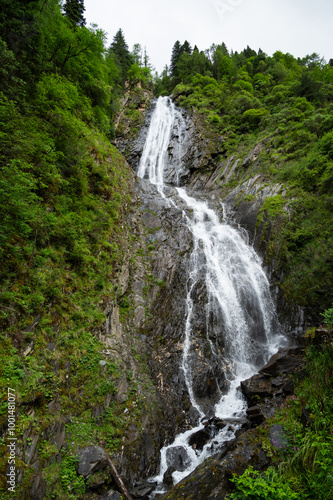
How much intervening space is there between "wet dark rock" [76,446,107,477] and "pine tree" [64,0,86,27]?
2401 centimetres

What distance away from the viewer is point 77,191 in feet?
32.9

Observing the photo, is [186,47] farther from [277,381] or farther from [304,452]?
[304,452]

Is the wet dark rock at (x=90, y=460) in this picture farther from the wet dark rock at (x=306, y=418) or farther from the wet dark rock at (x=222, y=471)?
the wet dark rock at (x=306, y=418)

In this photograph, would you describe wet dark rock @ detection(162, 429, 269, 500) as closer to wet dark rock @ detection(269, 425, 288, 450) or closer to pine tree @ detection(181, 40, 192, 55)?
wet dark rock @ detection(269, 425, 288, 450)


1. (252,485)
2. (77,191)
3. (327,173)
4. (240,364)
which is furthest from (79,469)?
(327,173)

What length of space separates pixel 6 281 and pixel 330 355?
738 cm

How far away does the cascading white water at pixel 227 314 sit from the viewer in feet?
26.9

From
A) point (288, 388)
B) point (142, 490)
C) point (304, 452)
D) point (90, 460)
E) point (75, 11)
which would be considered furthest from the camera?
point (75, 11)

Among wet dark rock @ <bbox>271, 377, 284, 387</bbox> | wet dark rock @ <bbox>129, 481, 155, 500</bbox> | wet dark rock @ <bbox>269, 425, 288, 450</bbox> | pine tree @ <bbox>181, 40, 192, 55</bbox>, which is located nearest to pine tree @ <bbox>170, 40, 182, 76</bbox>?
pine tree @ <bbox>181, 40, 192, 55</bbox>

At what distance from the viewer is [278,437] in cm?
466

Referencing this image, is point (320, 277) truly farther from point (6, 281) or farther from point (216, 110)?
point (216, 110)

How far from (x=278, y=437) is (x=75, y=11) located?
26.9 meters

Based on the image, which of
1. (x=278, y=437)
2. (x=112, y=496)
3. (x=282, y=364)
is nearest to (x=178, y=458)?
(x=112, y=496)

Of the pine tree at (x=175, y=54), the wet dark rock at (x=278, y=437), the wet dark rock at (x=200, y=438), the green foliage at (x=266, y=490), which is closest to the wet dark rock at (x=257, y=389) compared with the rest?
the wet dark rock at (x=200, y=438)
